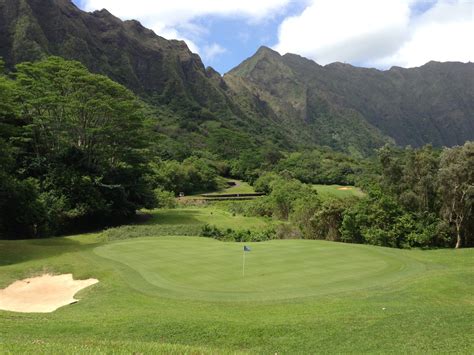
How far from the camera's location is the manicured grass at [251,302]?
34.9 ft

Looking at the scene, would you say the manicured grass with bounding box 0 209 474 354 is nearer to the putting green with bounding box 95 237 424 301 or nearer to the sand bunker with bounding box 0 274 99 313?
the putting green with bounding box 95 237 424 301

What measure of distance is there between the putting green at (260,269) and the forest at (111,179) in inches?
334

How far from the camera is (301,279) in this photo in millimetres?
16953

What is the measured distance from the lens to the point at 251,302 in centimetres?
1426

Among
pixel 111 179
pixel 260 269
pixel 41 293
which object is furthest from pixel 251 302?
pixel 111 179

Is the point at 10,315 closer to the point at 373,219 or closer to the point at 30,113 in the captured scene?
the point at 373,219

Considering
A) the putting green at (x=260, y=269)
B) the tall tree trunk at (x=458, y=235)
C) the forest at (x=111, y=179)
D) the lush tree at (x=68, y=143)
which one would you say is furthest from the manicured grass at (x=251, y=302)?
the lush tree at (x=68, y=143)

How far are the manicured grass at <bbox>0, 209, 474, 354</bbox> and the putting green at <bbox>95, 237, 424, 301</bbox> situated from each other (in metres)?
0.06

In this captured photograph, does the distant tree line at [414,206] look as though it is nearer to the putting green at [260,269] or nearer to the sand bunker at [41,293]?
the putting green at [260,269]

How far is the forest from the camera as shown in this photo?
30.1m

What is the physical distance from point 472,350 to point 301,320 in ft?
14.5

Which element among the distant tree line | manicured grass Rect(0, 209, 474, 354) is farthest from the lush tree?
the distant tree line

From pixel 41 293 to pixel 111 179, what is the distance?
2768cm

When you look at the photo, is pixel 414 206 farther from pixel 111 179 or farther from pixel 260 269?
pixel 111 179
